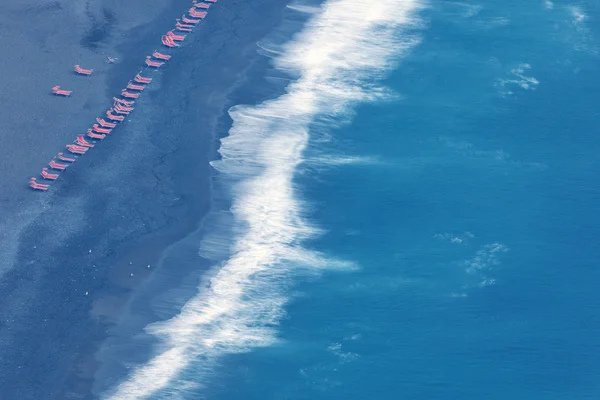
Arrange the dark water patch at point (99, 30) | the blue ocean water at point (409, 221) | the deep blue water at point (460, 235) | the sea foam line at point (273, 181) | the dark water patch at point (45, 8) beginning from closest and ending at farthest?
the deep blue water at point (460, 235), the blue ocean water at point (409, 221), the sea foam line at point (273, 181), the dark water patch at point (99, 30), the dark water patch at point (45, 8)

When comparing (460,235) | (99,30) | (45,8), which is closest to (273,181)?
(460,235)

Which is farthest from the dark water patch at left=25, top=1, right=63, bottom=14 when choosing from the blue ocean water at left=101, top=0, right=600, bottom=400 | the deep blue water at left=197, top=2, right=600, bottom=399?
the deep blue water at left=197, top=2, right=600, bottom=399

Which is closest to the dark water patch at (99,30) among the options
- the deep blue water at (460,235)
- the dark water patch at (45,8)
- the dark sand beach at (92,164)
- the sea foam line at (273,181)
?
the dark sand beach at (92,164)

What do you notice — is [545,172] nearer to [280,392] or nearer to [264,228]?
[264,228]

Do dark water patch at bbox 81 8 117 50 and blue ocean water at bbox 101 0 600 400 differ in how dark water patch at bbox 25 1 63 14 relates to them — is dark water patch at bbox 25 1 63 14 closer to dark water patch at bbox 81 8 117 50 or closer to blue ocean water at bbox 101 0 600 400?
dark water patch at bbox 81 8 117 50

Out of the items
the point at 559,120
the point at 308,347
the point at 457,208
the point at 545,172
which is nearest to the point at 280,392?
the point at 308,347

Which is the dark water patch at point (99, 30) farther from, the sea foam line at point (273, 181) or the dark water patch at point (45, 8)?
A: the sea foam line at point (273, 181)

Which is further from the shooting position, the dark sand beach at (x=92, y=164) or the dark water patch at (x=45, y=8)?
the dark water patch at (x=45, y=8)
